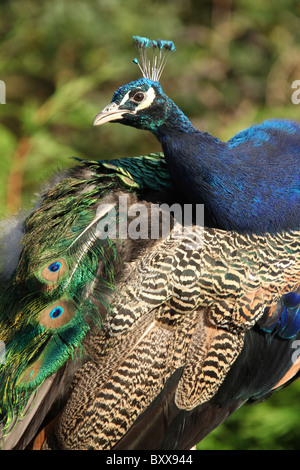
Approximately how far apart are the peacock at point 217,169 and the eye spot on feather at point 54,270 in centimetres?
36

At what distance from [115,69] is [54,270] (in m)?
1.98

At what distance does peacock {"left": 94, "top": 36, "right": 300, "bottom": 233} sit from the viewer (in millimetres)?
1470

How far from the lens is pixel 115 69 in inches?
124

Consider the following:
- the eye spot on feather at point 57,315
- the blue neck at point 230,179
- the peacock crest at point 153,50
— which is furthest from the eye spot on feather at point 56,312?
the peacock crest at point 153,50

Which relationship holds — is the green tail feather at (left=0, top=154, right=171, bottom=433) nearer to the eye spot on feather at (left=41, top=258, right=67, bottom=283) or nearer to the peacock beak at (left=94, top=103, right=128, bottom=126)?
the eye spot on feather at (left=41, top=258, right=67, bottom=283)

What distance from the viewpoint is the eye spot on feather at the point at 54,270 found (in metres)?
1.42

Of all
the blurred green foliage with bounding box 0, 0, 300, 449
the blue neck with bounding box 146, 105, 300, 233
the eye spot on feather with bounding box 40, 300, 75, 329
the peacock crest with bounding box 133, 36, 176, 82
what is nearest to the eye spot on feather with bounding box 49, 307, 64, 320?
the eye spot on feather with bounding box 40, 300, 75, 329

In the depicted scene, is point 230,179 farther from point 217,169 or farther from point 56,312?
point 56,312

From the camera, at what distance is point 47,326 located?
4.60 ft

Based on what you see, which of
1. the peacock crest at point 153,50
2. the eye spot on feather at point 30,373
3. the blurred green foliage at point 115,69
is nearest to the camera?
the eye spot on feather at point 30,373

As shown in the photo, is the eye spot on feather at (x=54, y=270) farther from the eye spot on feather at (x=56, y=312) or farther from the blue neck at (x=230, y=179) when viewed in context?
the blue neck at (x=230, y=179)

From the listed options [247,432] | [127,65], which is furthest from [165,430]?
[127,65]

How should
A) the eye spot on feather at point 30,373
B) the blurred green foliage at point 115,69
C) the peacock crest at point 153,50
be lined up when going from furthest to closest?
1. the blurred green foliage at point 115,69
2. the peacock crest at point 153,50
3. the eye spot on feather at point 30,373

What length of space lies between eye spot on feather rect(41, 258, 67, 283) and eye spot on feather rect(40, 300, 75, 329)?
0.06 metres
